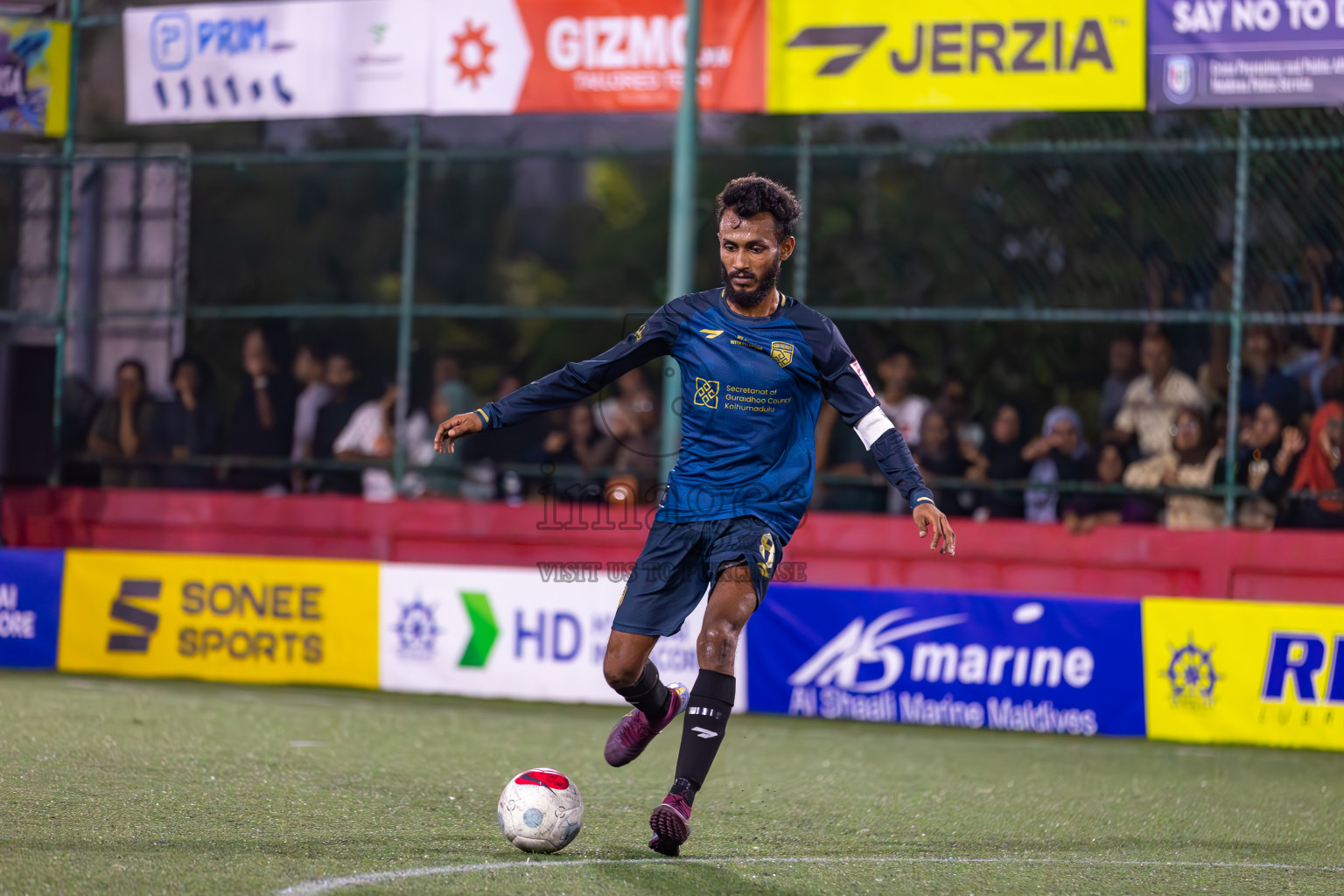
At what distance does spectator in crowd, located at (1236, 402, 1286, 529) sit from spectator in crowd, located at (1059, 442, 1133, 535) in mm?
827

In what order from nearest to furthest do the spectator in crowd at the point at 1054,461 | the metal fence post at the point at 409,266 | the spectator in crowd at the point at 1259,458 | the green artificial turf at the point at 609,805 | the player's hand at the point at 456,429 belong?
1. the green artificial turf at the point at 609,805
2. the player's hand at the point at 456,429
3. the spectator in crowd at the point at 1259,458
4. the spectator in crowd at the point at 1054,461
5. the metal fence post at the point at 409,266

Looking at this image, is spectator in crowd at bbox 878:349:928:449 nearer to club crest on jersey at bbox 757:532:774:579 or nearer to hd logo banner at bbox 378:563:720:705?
hd logo banner at bbox 378:563:720:705

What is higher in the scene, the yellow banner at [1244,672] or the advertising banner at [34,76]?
the advertising banner at [34,76]

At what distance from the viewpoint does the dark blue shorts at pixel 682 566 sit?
579cm

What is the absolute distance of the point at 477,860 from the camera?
17.7 feet

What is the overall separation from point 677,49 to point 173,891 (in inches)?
371

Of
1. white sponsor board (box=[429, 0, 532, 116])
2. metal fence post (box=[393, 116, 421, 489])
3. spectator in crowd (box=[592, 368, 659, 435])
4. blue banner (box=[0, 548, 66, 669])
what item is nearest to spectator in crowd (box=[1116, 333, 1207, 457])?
spectator in crowd (box=[592, 368, 659, 435])

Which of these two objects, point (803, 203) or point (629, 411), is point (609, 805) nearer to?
point (629, 411)

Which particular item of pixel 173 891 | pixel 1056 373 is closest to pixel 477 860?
pixel 173 891

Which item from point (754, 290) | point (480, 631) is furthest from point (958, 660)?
point (754, 290)

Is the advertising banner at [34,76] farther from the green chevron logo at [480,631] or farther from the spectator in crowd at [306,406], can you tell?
the green chevron logo at [480,631]

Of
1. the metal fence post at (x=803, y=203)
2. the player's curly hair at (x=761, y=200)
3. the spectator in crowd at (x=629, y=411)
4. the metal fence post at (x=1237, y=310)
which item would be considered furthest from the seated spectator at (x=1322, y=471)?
the player's curly hair at (x=761, y=200)

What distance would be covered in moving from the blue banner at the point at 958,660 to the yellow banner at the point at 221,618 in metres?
2.91

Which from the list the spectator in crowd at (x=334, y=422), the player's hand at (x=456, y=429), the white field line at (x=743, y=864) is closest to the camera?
the white field line at (x=743, y=864)
